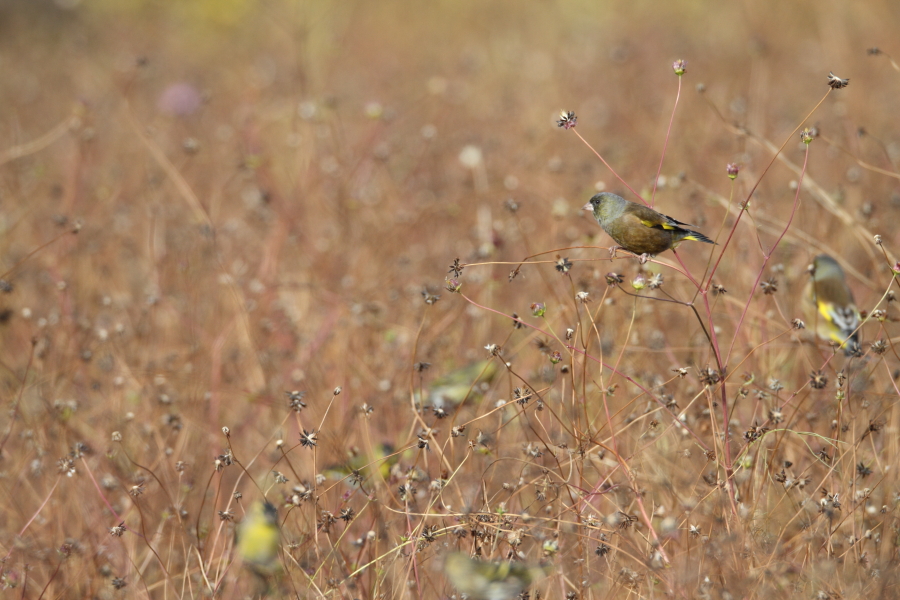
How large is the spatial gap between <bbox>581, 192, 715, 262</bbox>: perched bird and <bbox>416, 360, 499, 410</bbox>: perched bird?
0.81m

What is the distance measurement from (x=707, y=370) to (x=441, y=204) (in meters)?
2.76

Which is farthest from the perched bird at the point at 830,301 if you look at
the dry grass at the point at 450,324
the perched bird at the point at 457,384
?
the perched bird at the point at 457,384

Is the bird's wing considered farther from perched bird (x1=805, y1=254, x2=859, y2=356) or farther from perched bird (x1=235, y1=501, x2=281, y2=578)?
perched bird (x1=235, y1=501, x2=281, y2=578)

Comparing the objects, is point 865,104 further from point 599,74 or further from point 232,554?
point 232,554

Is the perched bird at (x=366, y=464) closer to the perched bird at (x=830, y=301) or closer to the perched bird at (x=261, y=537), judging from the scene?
the perched bird at (x=261, y=537)

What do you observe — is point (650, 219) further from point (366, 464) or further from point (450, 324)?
point (450, 324)

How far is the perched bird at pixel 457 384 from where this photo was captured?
3.24 m

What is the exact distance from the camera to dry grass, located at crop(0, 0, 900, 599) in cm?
244

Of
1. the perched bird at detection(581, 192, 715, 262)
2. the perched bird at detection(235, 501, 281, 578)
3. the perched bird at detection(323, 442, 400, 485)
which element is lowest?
the perched bird at detection(323, 442, 400, 485)

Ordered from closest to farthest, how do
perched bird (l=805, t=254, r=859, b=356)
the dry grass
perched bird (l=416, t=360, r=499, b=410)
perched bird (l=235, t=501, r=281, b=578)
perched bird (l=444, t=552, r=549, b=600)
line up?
perched bird (l=444, t=552, r=549, b=600) < perched bird (l=235, t=501, r=281, b=578) < the dry grass < perched bird (l=805, t=254, r=859, b=356) < perched bird (l=416, t=360, r=499, b=410)

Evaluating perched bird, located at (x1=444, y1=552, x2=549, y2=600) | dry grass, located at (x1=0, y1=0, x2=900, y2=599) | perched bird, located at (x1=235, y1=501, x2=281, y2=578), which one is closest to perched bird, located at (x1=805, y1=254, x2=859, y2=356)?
dry grass, located at (x1=0, y1=0, x2=900, y2=599)

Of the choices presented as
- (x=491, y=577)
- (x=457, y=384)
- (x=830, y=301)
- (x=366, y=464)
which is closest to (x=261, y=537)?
(x=366, y=464)

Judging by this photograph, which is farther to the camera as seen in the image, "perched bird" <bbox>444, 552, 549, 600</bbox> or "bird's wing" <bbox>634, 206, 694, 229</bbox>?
"bird's wing" <bbox>634, 206, 694, 229</bbox>

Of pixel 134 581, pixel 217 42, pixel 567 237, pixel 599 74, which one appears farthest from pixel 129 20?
pixel 134 581
